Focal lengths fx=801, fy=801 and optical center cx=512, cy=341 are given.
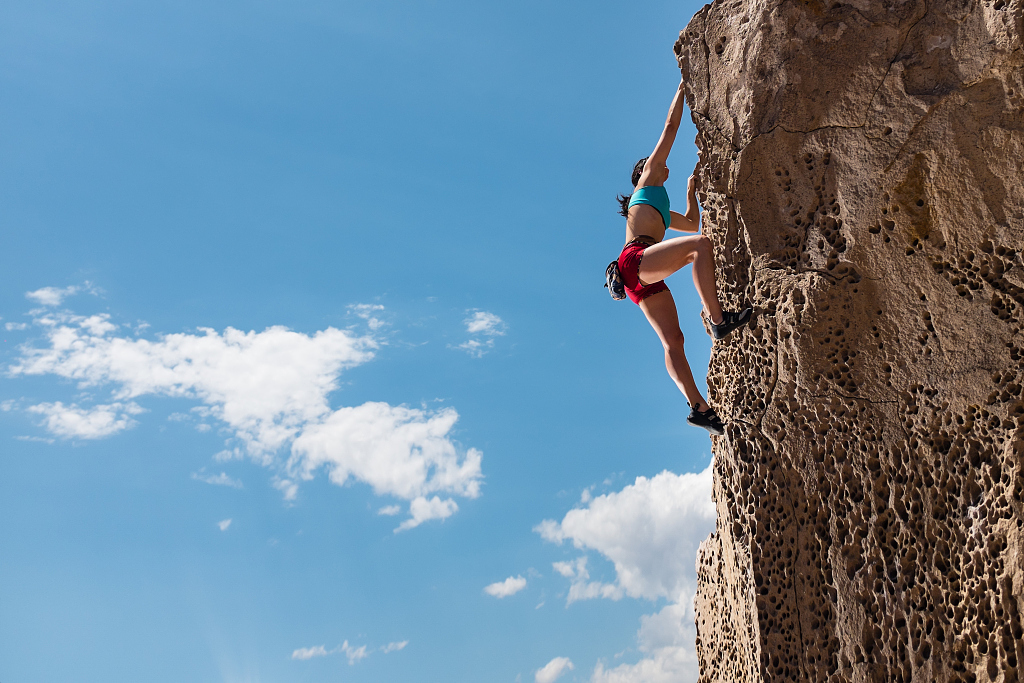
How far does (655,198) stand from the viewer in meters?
4.34

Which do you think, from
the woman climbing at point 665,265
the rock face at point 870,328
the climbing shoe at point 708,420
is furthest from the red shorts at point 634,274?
the climbing shoe at point 708,420

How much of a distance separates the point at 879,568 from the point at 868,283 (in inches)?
49.8

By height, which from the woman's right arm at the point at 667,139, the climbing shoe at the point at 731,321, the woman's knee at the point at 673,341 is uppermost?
the woman's right arm at the point at 667,139

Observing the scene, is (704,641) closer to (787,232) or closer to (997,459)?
(997,459)

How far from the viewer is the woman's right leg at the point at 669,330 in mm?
4168

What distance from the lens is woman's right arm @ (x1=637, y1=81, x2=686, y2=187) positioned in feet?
14.4

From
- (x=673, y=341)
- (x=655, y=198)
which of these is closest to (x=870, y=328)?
(x=673, y=341)

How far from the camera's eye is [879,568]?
3.52 metres

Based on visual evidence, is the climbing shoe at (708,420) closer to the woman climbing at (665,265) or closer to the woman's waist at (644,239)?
the woman climbing at (665,265)

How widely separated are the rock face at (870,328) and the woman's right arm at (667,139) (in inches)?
9.8

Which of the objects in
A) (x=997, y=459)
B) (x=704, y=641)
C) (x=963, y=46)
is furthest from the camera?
(x=704, y=641)

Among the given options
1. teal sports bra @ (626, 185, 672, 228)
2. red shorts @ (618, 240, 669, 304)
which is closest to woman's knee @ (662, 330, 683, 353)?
red shorts @ (618, 240, 669, 304)

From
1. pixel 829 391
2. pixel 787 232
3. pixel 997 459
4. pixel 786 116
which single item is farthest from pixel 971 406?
pixel 786 116

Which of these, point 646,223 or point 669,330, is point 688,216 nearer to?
point 646,223
